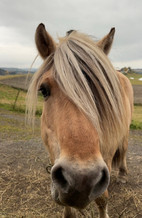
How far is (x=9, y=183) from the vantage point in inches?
164

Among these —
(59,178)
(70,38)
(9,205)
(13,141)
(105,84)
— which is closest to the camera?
(59,178)

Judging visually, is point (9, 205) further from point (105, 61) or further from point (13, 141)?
point (13, 141)

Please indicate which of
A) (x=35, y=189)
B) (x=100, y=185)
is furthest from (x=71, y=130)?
(x=35, y=189)

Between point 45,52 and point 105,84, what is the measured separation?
98 cm

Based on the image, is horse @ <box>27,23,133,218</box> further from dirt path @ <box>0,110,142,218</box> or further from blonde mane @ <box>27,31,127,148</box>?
dirt path @ <box>0,110,142,218</box>

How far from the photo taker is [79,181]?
1.24 m

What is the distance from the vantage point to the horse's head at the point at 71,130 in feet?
4.14

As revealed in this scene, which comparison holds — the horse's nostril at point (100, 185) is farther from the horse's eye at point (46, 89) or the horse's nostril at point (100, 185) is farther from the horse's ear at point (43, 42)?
the horse's ear at point (43, 42)

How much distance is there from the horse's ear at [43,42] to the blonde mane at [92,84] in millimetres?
207

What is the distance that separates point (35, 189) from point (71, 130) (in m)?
3.06

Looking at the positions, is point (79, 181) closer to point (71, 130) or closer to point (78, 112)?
point (71, 130)

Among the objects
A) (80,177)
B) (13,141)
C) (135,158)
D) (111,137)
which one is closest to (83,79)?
(111,137)

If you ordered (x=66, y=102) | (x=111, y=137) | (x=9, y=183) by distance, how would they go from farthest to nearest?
(x=9, y=183)
(x=111, y=137)
(x=66, y=102)

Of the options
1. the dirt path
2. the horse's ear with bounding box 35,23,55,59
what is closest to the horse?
the horse's ear with bounding box 35,23,55,59
